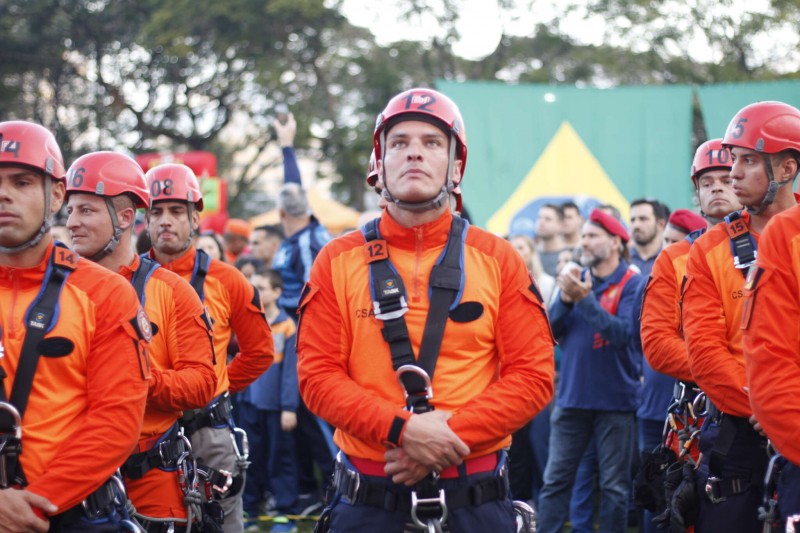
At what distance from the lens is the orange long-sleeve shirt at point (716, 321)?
4.94 metres

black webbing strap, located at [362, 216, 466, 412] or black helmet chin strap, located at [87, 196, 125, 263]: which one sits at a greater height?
black helmet chin strap, located at [87, 196, 125, 263]

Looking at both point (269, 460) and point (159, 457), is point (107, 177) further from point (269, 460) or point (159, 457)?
point (269, 460)

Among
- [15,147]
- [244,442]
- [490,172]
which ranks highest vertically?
[490,172]

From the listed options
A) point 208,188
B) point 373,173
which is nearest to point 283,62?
point 208,188

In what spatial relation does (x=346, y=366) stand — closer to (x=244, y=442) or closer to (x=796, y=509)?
(x=796, y=509)

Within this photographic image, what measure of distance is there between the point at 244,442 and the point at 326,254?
2368 millimetres

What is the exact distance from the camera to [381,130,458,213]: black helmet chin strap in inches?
172

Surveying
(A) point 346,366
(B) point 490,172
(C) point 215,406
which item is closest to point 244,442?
(C) point 215,406

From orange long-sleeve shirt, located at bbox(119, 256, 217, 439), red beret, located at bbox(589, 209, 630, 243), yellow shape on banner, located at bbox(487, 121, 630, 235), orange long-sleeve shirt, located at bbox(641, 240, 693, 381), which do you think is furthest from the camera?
yellow shape on banner, located at bbox(487, 121, 630, 235)

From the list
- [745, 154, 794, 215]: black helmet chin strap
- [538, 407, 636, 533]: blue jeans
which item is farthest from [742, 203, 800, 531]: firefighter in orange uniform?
[538, 407, 636, 533]: blue jeans

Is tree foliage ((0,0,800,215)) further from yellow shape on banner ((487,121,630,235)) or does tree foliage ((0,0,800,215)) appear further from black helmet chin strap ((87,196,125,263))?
black helmet chin strap ((87,196,125,263))

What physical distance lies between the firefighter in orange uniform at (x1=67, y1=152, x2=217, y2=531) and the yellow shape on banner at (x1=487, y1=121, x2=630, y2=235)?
11.2 meters

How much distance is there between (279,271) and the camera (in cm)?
1062

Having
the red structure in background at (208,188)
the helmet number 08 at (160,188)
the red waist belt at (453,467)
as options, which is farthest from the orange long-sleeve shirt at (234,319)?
the red structure in background at (208,188)
